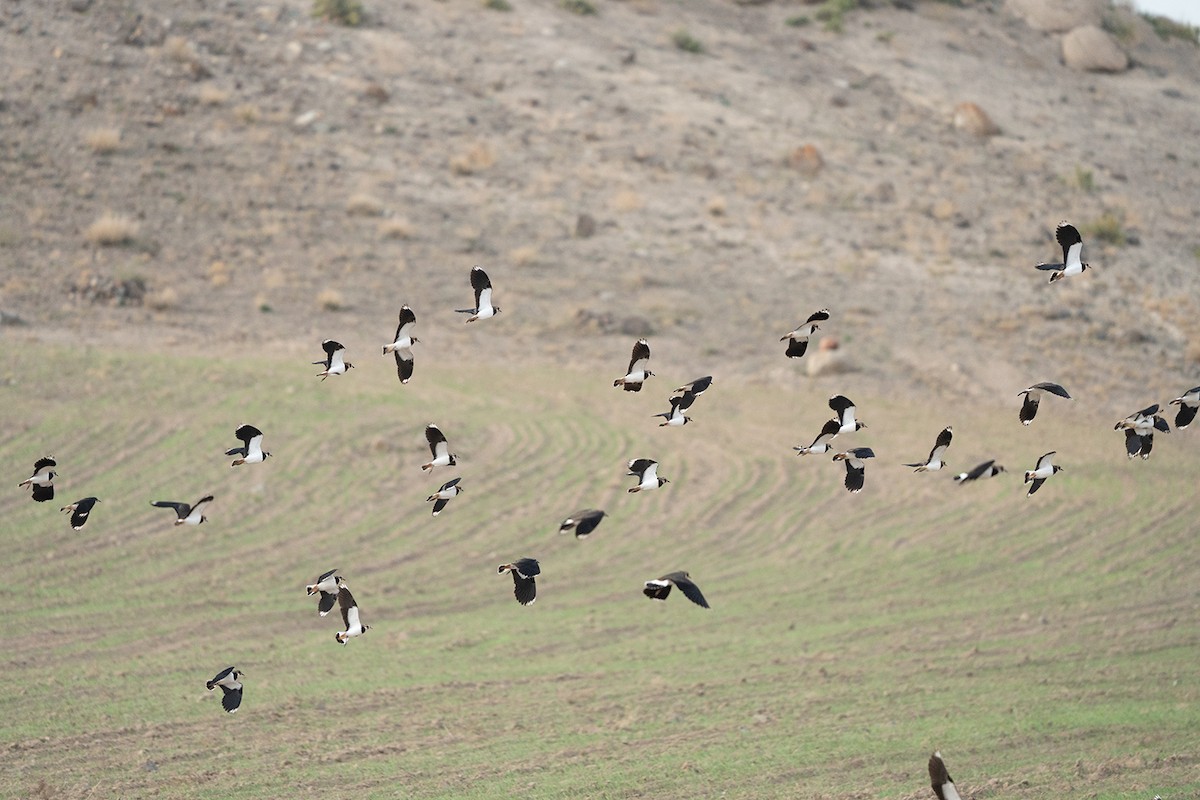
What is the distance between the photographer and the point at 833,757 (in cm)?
1357

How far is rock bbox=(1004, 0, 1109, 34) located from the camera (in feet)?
149

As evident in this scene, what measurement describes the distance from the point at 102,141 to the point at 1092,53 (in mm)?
26713

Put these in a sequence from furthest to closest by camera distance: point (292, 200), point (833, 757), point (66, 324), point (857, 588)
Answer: point (292, 200)
point (66, 324)
point (857, 588)
point (833, 757)

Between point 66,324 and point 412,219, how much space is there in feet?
26.9

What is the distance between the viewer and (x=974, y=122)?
128 feet

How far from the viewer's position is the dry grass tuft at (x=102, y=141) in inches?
1293

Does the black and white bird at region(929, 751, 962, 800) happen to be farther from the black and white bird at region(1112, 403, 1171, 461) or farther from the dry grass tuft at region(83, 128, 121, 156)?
the dry grass tuft at region(83, 128, 121, 156)

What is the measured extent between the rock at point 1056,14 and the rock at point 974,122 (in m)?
7.45

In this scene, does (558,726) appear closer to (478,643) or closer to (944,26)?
(478,643)

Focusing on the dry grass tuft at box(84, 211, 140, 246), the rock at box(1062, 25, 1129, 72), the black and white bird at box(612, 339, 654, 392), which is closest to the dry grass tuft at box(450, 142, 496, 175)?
the dry grass tuft at box(84, 211, 140, 246)

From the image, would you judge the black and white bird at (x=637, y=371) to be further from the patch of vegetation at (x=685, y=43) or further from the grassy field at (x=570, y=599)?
the patch of vegetation at (x=685, y=43)

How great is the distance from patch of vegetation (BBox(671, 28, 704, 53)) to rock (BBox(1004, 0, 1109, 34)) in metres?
10.6

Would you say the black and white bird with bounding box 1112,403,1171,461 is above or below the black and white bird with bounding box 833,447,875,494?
above

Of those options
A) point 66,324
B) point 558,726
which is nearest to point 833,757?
point 558,726
